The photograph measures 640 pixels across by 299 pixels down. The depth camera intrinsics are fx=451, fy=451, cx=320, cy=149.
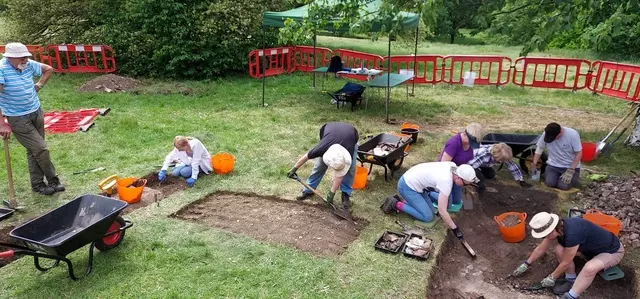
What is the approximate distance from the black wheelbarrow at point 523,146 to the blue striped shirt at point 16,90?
652cm

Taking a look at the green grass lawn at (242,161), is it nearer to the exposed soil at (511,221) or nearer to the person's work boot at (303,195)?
the person's work boot at (303,195)

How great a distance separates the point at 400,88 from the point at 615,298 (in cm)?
1002

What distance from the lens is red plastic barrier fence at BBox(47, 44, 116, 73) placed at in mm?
14103

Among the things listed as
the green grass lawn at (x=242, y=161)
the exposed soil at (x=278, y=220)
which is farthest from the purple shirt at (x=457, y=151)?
the exposed soil at (x=278, y=220)

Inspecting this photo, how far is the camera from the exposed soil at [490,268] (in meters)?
4.62

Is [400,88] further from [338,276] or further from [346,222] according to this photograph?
[338,276]

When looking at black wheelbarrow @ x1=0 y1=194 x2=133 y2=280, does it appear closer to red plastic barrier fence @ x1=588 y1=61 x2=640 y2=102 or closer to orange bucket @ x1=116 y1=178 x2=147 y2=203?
orange bucket @ x1=116 y1=178 x2=147 y2=203

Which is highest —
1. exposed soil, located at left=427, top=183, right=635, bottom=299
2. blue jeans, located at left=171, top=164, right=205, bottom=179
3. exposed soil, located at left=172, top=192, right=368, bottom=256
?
blue jeans, located at left=171, top=164, right=205, bottom=179

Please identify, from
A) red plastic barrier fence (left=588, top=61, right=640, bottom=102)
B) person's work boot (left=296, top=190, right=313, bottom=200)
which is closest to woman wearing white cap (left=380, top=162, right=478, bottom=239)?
person's work boot (left=296, top=190, right=313, bottom=200)

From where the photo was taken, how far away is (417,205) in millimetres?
5637

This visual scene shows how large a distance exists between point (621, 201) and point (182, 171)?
20.4 ft

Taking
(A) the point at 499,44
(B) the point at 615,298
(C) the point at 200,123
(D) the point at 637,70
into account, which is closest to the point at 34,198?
(C) the point at 200,123

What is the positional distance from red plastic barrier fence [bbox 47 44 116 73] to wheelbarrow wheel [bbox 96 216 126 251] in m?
11.1

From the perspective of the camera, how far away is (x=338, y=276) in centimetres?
452
